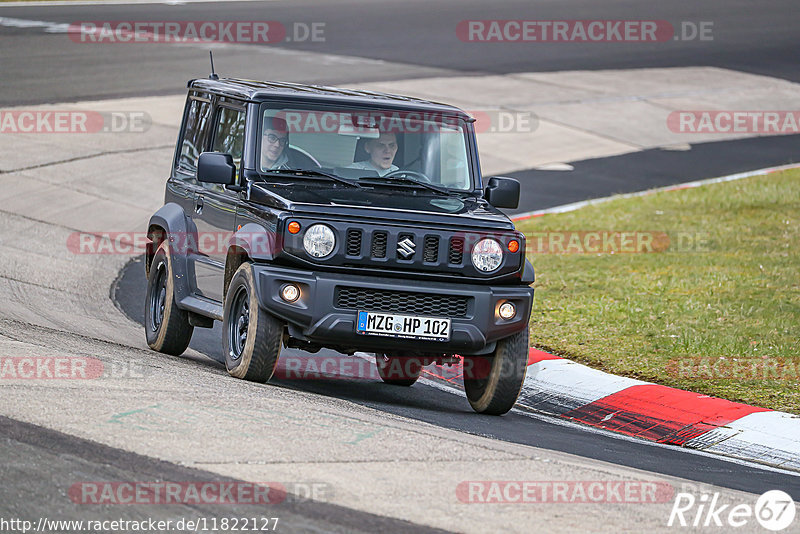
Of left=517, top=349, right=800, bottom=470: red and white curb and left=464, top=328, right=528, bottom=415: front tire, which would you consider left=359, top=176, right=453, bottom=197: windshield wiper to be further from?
left=517, top=349, right=800, bottom=470: red and white curb

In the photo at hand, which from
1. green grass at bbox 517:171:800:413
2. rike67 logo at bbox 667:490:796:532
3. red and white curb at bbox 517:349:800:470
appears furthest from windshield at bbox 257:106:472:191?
rike67 logo at bbox 667:490:796:532

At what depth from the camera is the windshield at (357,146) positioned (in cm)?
838

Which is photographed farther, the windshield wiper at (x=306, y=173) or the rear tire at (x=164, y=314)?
the rear tire at (x=164, y=314)

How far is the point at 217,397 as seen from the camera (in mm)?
6770

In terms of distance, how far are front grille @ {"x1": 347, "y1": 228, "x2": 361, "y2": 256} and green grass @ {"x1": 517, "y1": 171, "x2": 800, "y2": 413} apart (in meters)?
2.96

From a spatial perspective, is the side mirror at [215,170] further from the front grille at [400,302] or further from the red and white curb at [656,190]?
the red and white curb at [656,190]

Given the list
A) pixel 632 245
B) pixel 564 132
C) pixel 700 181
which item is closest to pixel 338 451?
pixel 632 245

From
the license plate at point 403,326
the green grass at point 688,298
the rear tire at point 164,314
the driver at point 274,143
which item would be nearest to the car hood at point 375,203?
the driver at point 274,143

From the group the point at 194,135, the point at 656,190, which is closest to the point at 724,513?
the point at 194,135

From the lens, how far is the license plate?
7527 millimetres

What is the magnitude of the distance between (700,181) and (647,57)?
10975mm

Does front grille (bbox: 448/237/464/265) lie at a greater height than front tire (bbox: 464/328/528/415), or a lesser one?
greater

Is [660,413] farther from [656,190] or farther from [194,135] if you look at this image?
[656,190]

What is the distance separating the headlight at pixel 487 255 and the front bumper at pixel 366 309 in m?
0.13
